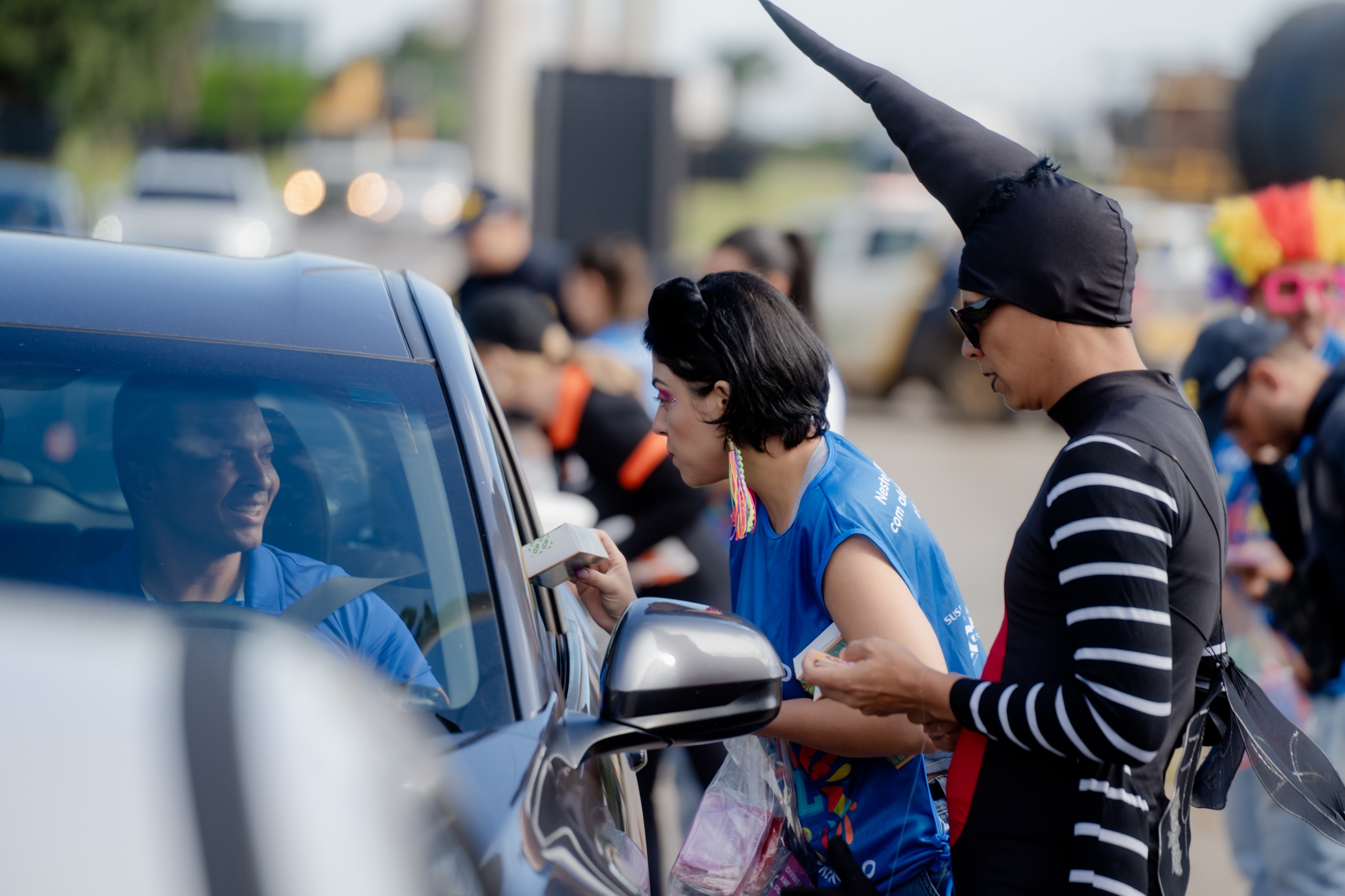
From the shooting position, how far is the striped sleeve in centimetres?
167

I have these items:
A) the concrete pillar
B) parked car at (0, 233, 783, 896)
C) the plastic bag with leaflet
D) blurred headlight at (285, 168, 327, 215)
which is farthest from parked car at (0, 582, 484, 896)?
blurred headlight at (285, 168, 327, 215)

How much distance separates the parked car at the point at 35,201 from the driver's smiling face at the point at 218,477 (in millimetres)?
12519

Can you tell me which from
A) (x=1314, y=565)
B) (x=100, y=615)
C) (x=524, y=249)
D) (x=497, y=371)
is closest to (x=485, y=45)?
(x=524, y=249)

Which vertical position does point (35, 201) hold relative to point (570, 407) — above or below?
below

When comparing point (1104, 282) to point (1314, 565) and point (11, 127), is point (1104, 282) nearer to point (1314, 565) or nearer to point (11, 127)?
point (1314, 565)

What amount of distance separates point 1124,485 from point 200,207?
22530mm

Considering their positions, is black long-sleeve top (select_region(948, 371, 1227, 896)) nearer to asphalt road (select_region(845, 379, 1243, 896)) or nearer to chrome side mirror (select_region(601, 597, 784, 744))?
chrome side mirror (select_region(601, 597, 784, 744))

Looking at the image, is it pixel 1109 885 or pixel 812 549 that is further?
pixel 812 549

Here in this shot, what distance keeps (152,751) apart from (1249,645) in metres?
4.08

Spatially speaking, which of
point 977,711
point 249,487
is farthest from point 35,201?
point 977,711

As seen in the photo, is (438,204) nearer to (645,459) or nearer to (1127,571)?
(645,459)

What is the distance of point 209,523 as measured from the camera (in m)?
1.95

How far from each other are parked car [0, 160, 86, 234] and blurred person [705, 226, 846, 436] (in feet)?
35.1

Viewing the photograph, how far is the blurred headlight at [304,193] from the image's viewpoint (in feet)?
104
